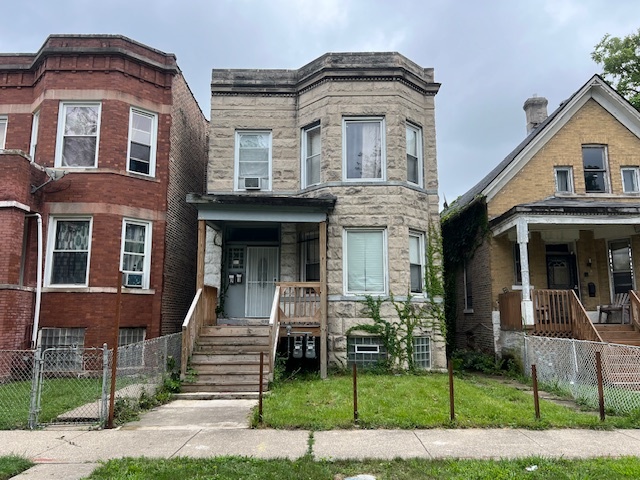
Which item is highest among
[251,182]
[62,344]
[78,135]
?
[78,135]

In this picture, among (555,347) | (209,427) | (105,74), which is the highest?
(105,74)

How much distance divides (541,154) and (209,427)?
13076mm

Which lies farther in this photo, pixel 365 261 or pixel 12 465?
pixel 365 261

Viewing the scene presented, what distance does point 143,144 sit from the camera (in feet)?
44.3

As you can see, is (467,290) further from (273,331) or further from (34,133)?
(34,133)

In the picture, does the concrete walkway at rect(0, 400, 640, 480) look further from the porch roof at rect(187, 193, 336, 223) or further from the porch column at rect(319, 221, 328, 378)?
the porch roof at rect(187, 193, 336, 223)

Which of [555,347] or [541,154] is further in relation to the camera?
[541,154]

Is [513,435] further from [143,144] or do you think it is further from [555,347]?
[143,144]

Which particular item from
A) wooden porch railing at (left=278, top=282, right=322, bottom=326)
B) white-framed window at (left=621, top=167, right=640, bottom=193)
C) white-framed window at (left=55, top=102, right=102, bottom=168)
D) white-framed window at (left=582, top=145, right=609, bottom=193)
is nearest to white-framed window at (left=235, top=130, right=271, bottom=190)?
wooden porch railing at (left=278, top=282, right=322, bottom=326)

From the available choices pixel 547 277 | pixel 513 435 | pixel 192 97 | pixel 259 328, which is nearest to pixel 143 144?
pixel 192 97

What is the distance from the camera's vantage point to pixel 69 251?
40.6 feet

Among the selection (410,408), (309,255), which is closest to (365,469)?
(410,408)

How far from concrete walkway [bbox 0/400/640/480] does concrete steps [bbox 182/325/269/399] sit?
7.99ft

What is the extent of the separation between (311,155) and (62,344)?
8.39 metres
